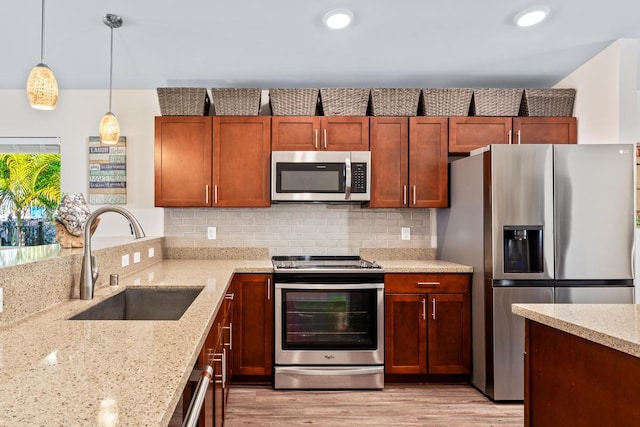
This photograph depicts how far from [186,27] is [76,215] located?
1.32 m

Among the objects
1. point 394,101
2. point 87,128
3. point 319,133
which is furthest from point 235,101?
point 87,128

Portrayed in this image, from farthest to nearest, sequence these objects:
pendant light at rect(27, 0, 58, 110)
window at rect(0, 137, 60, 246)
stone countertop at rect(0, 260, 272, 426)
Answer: window at rect(0, 137, 60, 246) → pendant light at rect(27, 0, 58, 110) → stone countertop at rect(0, 260, 272, 426)

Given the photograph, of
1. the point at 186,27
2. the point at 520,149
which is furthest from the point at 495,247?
the point at 186,27

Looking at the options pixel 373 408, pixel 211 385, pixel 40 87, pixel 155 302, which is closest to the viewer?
pixel 211 385

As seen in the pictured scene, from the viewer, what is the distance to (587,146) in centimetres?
277

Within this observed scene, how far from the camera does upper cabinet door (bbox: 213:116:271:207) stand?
336 cm

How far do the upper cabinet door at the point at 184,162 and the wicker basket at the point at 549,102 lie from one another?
2.54 metres

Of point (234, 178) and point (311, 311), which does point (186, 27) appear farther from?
point (311, 311)

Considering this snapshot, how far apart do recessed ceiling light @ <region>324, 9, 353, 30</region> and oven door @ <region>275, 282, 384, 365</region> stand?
1707 mm

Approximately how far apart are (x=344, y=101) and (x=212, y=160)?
1144 mm

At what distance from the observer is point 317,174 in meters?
3.30

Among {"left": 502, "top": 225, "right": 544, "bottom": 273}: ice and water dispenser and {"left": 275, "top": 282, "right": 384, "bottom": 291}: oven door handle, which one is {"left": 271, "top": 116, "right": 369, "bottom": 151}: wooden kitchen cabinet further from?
{"left": 502, "top": 225, "right": 544, "bottom": 273}: ice and water dispenser

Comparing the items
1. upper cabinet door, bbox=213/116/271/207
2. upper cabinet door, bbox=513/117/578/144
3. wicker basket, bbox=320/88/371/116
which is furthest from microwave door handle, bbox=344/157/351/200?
upper cabinet door, bbox=513/117/578/144

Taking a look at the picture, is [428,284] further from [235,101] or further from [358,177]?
[235,101]
